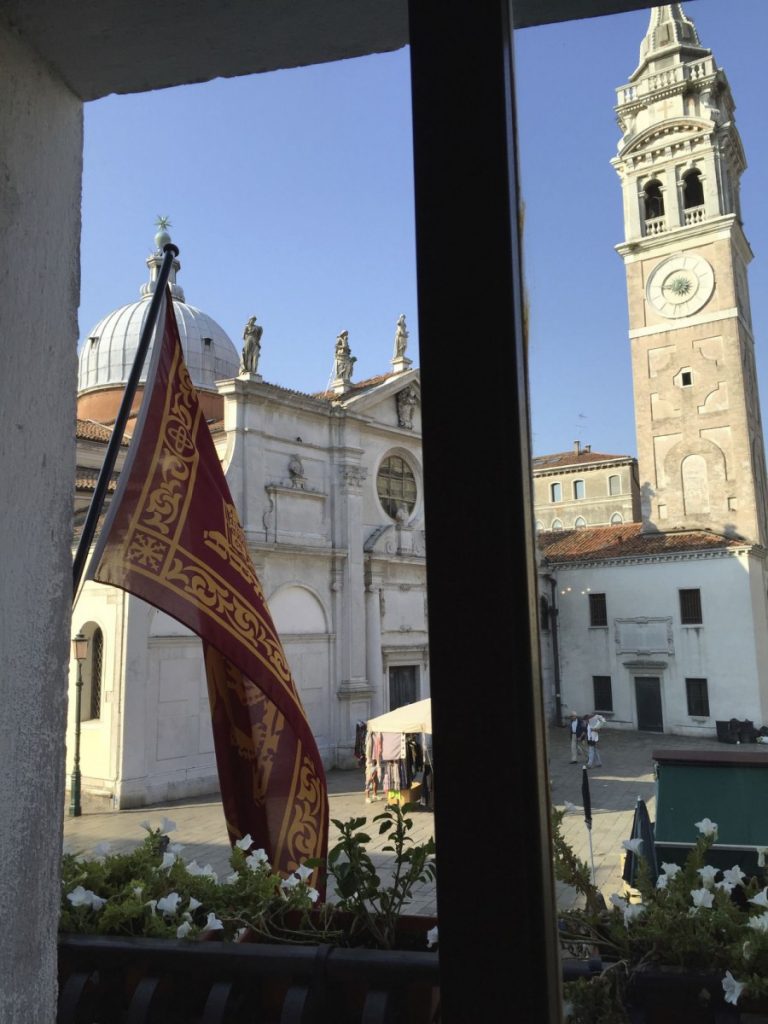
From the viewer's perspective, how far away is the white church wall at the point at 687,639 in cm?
260

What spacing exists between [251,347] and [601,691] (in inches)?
616

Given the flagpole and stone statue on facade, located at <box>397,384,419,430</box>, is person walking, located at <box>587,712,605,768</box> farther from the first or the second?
stone statue on facade, located at <box>397,384,419,430</box>

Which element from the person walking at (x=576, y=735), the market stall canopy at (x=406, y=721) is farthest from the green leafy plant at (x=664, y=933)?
the market stall canopy at (x=406, y=721)

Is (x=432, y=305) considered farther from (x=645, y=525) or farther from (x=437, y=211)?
(x=645, y=525)

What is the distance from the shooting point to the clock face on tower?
6.21ft

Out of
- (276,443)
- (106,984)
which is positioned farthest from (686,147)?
(276,443)

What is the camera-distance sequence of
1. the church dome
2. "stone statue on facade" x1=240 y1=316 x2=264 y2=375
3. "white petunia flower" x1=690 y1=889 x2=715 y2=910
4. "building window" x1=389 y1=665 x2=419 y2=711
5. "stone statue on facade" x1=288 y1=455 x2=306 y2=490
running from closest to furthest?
1. "white petunia flower" x1=690 y1=889 x2=715 y2=910
2. "stone statue on facade" x1=240 y1=316 x2=264 y2=375
3. "stone statue on facade" x1=288 y1=455 x2=306 y2=490
4. "building window" x1=389 y1=665 x2=419 y2=711
5. the church dome

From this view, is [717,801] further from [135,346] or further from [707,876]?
[135,346]

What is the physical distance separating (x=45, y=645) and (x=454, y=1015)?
102 centimetres

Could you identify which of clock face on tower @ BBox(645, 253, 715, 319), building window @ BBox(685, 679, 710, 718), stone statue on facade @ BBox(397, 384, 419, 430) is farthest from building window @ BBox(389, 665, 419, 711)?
clock face on tower @ BBox(645, 253, 715, 319)

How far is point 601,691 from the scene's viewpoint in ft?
6.84

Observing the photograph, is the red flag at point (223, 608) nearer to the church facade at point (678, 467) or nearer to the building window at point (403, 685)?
the church facade at point (678, 467)

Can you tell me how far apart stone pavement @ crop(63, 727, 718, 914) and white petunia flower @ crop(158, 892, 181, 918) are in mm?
635

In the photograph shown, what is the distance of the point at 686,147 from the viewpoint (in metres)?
2.17
